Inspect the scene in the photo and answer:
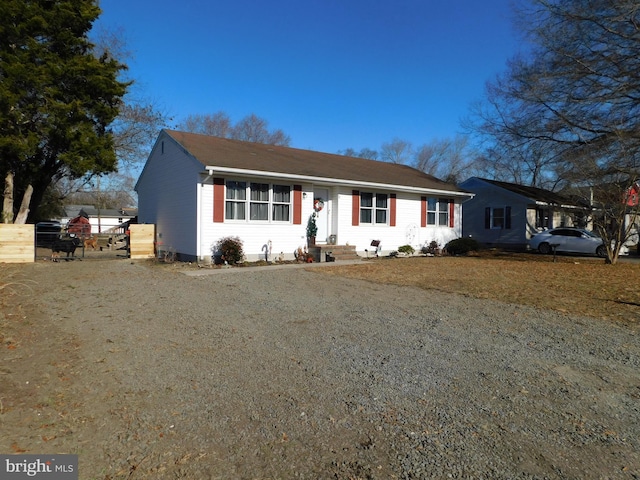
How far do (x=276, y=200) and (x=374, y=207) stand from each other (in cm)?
458

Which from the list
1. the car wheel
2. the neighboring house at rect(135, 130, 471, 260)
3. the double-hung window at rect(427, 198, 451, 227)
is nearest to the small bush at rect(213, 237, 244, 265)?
the neighboring house at rect(135, 130, 471, 260)

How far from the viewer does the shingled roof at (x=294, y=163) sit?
14477 millimetres

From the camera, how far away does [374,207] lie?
1773 centimetres

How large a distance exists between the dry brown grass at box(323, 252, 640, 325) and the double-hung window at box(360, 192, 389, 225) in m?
3.27

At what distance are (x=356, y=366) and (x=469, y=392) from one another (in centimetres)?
117

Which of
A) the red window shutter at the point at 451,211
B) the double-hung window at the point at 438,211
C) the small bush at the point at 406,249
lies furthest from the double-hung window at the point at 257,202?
the red window shutter at the point at 451,211

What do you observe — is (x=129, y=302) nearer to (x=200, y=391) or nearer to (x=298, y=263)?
(x=200, y=391)

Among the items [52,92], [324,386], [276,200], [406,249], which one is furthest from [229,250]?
[52,92]

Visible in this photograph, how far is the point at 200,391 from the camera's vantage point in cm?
385

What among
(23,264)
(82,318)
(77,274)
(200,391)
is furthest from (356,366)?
(23,264)

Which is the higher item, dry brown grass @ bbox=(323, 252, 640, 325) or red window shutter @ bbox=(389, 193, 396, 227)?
red window shutter @ bbox=(389, 193, 396, 227)

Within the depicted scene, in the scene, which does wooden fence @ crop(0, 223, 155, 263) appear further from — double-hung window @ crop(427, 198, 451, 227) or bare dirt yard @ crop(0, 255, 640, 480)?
double-hung window @ crop(427, 198, 451, 227)

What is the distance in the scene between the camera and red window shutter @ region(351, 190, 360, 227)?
17.0 metres

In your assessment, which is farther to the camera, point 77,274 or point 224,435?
point 77,274
